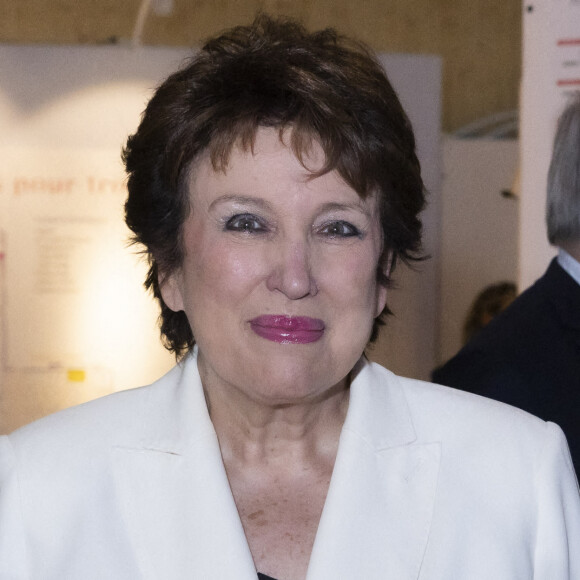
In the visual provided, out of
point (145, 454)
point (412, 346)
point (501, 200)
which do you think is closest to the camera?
point (145, 454)

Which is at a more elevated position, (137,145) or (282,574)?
(137,145)

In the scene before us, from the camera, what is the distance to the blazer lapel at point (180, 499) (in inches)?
64.2

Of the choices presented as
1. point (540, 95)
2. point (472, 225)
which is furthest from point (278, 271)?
point (472, 225)

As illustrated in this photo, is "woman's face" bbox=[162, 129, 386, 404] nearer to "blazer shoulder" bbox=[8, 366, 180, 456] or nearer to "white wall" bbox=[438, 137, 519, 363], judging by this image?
"blazer shoulder" bbox=[8, 366, 180, 456]

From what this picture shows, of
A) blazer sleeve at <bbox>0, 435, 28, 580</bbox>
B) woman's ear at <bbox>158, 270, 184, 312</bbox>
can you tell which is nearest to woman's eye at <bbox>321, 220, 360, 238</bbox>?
woman's ear at <bbox>158, 270, 184, 312</bbox>

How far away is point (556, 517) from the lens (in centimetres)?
173

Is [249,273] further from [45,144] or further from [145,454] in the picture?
[45,144]

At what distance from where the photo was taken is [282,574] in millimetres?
1666

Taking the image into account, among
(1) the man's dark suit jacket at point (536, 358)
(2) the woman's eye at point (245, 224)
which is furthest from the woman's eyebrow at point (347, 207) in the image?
(1) the man's dark suit jacket at point (536, 358)

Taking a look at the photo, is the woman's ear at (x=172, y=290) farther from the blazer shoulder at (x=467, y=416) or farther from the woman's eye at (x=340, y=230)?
the blazer shoulder at (x=467, y=416)

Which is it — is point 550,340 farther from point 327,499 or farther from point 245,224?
point 245,224

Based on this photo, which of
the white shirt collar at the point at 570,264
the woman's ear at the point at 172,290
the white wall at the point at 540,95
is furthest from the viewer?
the white wall at the point at 540,95

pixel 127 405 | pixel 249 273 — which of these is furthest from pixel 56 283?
pixel 249 273

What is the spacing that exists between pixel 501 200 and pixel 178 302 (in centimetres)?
452
